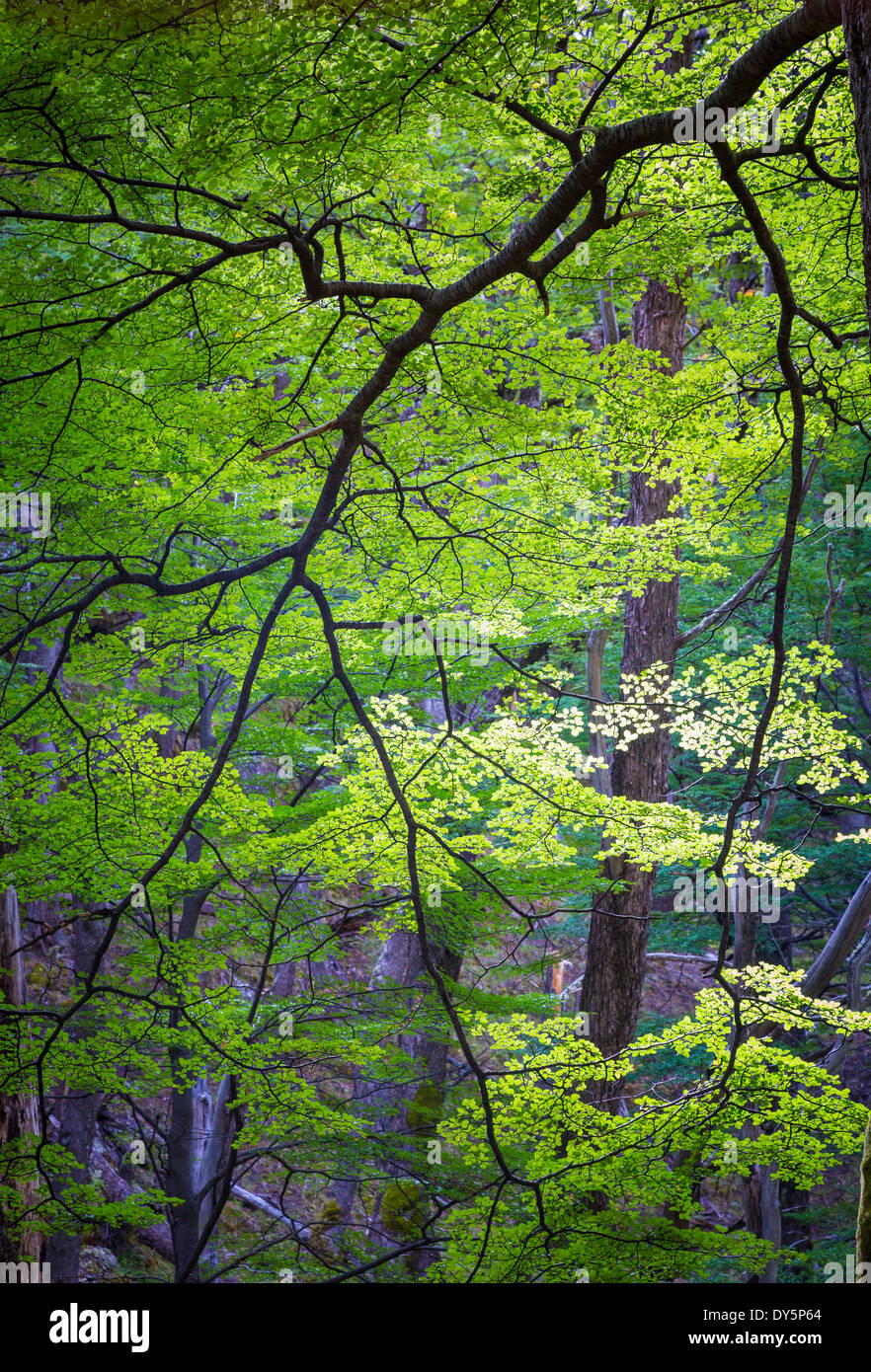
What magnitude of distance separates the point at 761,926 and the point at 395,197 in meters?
9.98

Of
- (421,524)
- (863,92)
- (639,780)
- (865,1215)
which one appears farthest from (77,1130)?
(863,92)

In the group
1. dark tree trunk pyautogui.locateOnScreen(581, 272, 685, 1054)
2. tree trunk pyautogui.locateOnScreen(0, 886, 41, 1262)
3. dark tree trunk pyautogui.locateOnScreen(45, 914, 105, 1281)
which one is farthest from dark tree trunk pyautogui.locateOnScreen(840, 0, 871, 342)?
dark tree trunk pyautogui.locateOnScreen(45, 914, 105, 1281)

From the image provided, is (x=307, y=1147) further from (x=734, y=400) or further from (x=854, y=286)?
(x=854, y=286)

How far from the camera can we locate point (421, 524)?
6.02 m

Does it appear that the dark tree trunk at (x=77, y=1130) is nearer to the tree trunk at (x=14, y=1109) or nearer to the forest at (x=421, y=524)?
the forest at (x=421, y=524)

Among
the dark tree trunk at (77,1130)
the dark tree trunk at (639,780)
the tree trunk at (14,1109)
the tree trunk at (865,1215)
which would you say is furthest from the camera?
the dark tree trunk at (77,1130)

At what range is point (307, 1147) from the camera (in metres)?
7.55

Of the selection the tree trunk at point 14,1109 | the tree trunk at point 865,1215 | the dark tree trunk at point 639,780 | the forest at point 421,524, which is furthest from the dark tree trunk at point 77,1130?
the tree trunk at point 865,1215

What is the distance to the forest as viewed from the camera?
3676 millimetres

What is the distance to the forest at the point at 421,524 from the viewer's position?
3.68 m

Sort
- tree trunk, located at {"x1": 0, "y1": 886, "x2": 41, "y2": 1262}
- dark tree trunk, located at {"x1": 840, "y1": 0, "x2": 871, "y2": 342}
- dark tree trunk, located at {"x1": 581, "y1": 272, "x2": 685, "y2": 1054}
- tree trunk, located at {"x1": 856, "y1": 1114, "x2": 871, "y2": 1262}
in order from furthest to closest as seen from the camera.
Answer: dark tree trunk, located at {"x1": 581, "y1": 272, "x2": 685, "y2": 1054} → tree trunk, located at {"x1": 0, "y1": 886, "x2": 41, "y2": 1262} → tree trunk, located at {"x1": 856, "y1": 1114, "x2": 871, "y2": 1262} → dark tree trunk, located at {"x1": 840, "y1": 0, "x2": 871, "y2": 342}

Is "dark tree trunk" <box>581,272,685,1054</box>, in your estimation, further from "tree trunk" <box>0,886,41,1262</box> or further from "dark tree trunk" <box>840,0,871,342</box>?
"dark tree trunk" <box>840,0,871,342</box>

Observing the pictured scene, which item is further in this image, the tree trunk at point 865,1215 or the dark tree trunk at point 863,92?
the tree trunk at point 865,1215

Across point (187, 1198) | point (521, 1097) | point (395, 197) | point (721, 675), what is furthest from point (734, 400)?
point (187, 1198)
